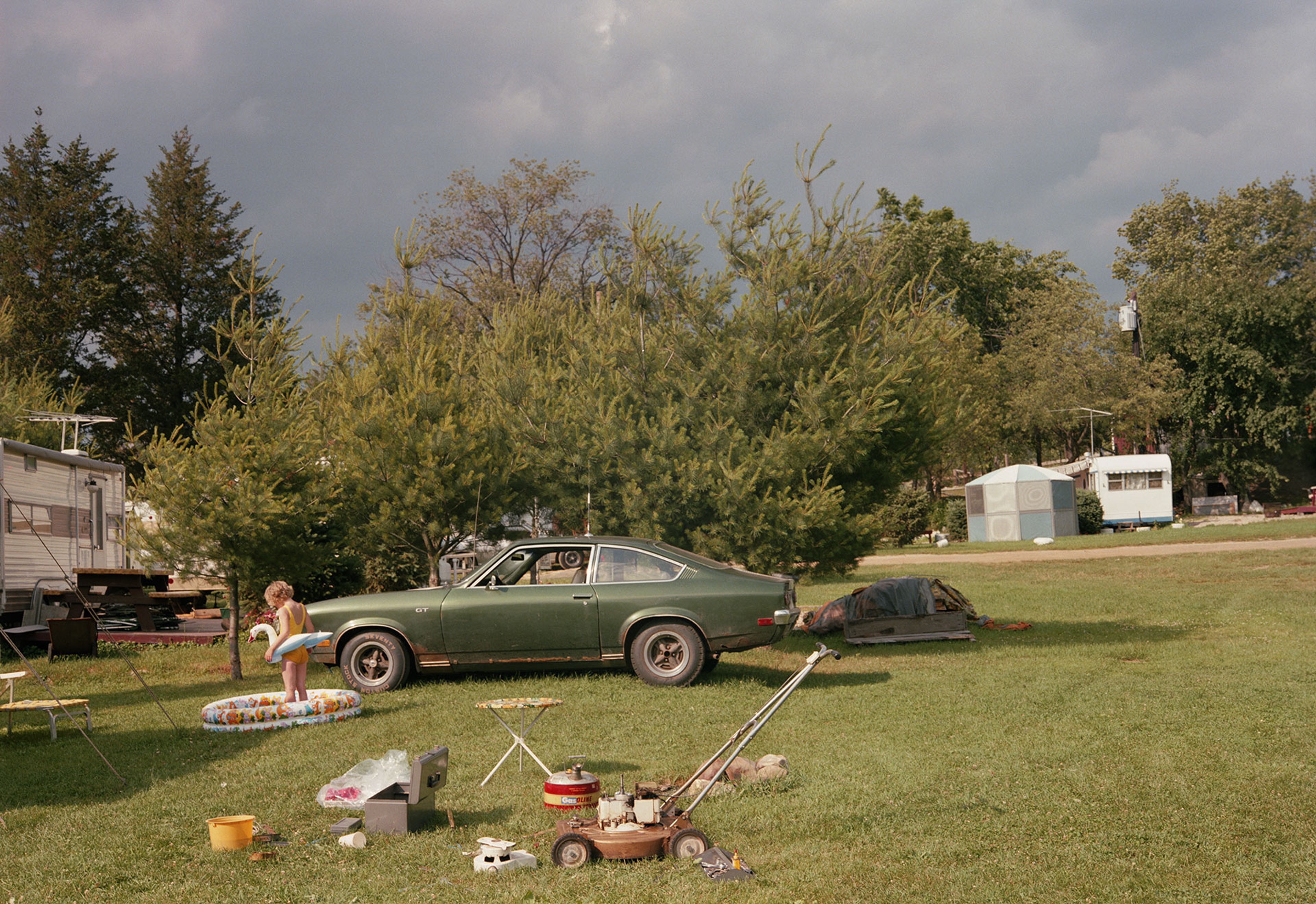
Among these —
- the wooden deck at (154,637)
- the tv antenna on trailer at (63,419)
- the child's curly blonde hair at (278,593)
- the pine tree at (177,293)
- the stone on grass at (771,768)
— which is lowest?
the wooden deck at (154,637)

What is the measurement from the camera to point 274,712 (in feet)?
30.6

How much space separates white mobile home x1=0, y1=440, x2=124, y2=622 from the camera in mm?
16375

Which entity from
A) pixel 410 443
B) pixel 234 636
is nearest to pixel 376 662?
pixel 234 636

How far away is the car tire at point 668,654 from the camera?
10.7 m

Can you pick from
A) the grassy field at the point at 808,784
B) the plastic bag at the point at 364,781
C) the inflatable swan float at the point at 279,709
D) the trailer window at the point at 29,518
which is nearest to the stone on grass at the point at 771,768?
the grassy field at the point at 808,784

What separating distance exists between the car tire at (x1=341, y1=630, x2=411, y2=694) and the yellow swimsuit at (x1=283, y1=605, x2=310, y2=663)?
1.91ft

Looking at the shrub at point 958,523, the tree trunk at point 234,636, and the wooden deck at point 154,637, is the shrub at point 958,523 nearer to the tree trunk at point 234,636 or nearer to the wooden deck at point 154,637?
the wooden deck at point 154,637

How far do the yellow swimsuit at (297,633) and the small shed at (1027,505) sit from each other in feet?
106

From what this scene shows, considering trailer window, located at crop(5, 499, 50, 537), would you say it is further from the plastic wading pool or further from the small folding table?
the small folding table

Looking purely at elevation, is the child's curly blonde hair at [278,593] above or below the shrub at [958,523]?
above

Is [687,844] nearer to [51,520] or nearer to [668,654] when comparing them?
[668,654]

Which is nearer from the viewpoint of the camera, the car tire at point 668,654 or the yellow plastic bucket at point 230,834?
the yellow plastic bucket at point 230,834

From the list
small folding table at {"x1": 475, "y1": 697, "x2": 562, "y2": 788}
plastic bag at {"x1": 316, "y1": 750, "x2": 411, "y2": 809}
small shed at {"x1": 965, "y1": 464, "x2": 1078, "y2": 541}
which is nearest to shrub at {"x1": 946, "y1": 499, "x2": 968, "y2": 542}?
small shed at {"x1": 965, "y1": 464, "x2": 1078, "y2": 541}

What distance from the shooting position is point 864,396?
13719 millimetres
